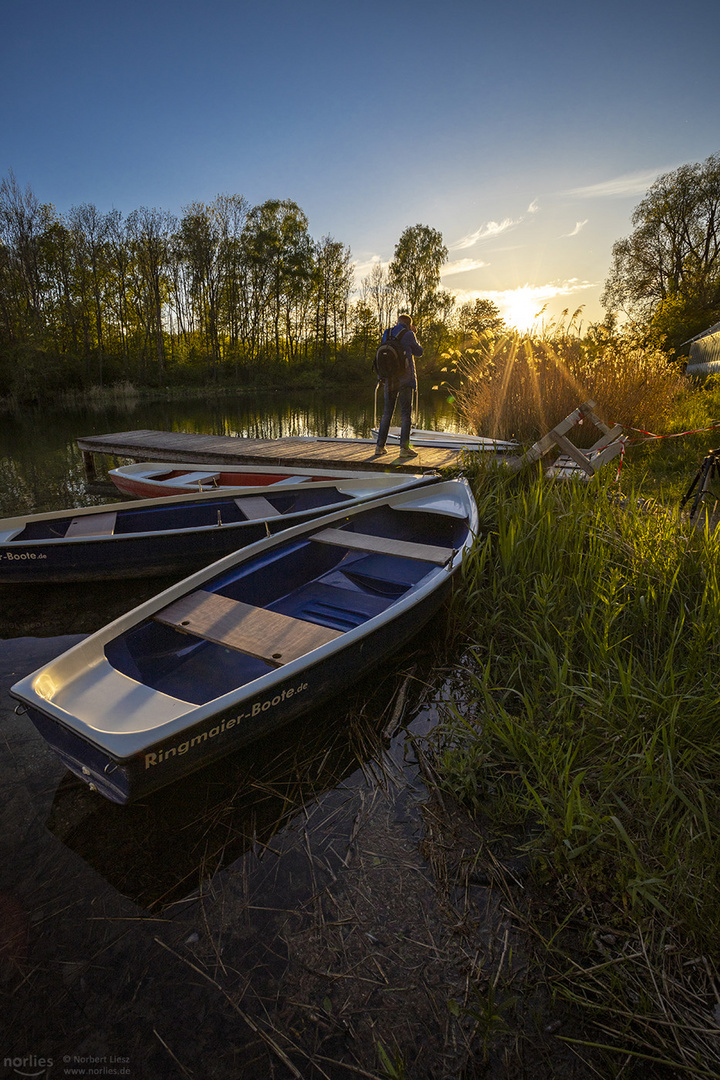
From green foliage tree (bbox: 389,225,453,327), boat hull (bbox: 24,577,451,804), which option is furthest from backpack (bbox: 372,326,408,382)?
green foliage tree (bbox: 389,225,453,327)

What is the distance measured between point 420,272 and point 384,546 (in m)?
46.9

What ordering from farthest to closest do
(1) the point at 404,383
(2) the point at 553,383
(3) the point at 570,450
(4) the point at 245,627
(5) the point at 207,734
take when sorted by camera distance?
(2) the point at 553,383 < (1) the point at 404,383 < (3) the point at 570,450 < (4) the point at 245,627 < (5) the point at 207,734

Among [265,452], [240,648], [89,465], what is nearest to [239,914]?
[240,648]

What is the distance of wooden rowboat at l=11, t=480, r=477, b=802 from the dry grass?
4035mm

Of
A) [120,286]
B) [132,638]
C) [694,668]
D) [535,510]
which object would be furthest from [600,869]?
[120,286]

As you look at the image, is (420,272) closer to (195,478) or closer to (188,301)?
(188,301)

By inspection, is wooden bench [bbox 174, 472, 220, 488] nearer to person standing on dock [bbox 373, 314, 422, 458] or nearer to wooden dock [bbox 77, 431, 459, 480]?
wooden dock [bbox 77, 431, 459, 480]

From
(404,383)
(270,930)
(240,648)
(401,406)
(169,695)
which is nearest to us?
(270,930)

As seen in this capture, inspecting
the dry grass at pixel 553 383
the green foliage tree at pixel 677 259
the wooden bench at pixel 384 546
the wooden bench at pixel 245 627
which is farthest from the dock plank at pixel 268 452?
the green foliage tree at pixel 677 259

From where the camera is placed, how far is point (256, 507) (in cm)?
583

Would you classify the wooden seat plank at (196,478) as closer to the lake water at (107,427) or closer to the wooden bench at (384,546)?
the lake water at (107,427)

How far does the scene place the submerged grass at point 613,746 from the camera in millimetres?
1624

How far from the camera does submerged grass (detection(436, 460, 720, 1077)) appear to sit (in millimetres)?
1624

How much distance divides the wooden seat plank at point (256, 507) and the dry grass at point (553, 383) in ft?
13.8
